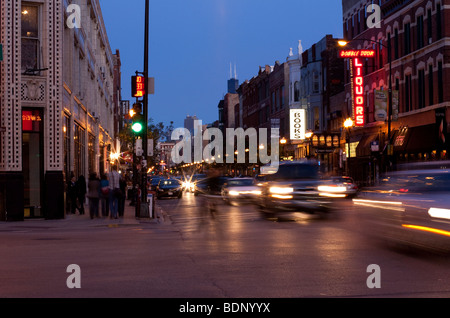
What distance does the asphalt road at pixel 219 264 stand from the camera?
864 cm

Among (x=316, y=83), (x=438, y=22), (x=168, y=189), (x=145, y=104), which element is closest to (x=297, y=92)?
(x=316, y=83)

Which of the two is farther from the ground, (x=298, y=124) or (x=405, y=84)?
(x=405, y=84)

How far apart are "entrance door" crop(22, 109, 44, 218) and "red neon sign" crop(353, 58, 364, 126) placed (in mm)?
32500

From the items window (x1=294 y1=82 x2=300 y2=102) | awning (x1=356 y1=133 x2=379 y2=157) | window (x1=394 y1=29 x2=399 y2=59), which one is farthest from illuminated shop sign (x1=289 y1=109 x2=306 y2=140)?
window (x1=394 y1=29 x2=399 y2=59)

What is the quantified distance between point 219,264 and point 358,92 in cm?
4261

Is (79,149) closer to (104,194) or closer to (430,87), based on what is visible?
(104,194)

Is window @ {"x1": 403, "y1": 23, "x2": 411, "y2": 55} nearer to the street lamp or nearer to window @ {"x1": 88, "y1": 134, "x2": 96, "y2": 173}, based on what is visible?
the street lamp

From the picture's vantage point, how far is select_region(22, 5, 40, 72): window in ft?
80.0

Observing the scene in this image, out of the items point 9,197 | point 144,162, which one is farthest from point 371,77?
point 9,197

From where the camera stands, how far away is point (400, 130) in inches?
1843

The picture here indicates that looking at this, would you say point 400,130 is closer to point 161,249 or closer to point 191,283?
point 161,249

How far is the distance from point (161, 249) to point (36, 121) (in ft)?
41.6

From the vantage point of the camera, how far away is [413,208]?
453 inches

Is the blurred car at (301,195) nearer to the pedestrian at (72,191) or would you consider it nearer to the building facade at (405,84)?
the pedestrian at (72,191)
